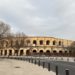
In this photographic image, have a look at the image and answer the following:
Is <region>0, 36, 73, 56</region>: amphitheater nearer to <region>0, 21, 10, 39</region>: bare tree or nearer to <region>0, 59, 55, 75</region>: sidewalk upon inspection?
<region>0, 21, 10, 39</region>: bare tree

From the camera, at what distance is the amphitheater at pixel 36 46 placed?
123931mm

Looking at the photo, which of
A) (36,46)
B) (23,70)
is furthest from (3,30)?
(36,46)

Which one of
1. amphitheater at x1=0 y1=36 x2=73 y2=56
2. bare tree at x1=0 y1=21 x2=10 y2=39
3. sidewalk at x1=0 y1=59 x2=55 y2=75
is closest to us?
sidewalk at x1=0 y1=59 x2=55 y2=75

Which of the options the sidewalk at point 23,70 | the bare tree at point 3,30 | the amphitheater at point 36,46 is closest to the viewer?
the sidewalk at point 23,70

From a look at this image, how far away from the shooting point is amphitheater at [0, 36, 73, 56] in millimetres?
123931

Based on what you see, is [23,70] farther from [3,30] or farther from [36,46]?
[36,46]

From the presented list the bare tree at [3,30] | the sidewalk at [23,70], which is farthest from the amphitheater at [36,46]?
the sidewalk at [23,70]

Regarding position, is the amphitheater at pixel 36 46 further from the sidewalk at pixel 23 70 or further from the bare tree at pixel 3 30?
the sidewalk at pixel 23 70

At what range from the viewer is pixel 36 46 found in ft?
439

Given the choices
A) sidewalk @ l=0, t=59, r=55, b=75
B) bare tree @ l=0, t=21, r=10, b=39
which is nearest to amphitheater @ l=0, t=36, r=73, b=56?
bare tree @ l=0, t=21, r=10, b=39

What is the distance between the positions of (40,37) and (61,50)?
1723cm

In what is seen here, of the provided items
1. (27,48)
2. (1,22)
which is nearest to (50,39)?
Result: (27,48)

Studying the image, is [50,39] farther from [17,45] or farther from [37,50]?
[17,45]

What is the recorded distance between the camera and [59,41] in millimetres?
141000
